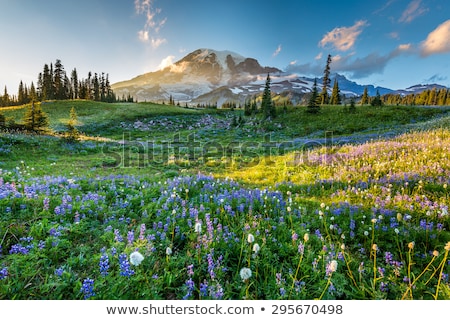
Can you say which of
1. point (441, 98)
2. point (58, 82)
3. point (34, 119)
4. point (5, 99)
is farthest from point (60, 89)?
point (441, 98)

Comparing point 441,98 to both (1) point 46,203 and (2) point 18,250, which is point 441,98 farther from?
(2) point 18,250

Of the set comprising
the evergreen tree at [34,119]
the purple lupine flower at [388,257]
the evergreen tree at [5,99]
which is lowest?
the purple lupine flower at [388,257]

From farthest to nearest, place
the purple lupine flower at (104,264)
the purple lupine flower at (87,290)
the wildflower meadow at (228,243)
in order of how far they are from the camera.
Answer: the purple lupine flower at (104,264)
the wildflower meadow at (228,243)
the purple lupine flower at (87,290)

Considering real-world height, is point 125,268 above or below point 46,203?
below

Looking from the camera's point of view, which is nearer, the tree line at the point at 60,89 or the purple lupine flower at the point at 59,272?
the purple lupine flower at the point at 59,272

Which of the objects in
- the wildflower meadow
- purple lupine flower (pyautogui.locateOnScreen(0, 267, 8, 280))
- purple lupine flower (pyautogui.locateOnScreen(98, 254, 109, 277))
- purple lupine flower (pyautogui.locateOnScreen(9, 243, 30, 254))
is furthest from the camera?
purple lupine flower (pyautogui.locateOnScreen(9, 243, 30, 254))

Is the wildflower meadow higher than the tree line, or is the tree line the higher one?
the tree line

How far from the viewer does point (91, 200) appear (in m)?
5.27

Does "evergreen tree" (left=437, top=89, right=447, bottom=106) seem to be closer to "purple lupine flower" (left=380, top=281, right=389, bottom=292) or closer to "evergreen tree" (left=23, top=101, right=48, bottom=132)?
"purple lupine flower" (left=380, top=281, right=389, bottom=292)

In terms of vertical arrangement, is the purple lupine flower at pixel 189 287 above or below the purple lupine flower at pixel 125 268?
below

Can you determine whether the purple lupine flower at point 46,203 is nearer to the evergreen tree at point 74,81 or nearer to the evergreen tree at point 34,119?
the evergreen tree at point 34,119

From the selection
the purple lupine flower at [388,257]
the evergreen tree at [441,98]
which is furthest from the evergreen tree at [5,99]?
the evergreen tree at [441,98]

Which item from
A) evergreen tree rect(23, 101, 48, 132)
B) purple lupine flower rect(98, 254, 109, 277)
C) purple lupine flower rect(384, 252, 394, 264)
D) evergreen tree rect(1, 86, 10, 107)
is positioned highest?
evergreen tree rect(1, 86, 10, 107)

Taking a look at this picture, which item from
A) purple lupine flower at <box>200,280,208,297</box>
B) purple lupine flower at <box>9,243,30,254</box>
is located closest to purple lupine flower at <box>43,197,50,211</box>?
purple lupine flower at <box>9,243,30,254</box>
